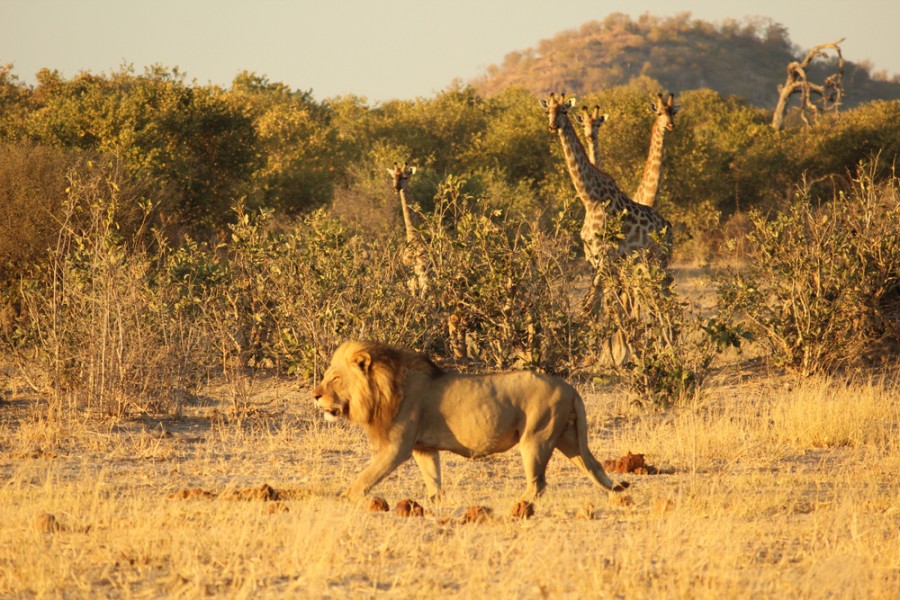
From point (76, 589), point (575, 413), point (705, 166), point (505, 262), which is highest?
point (705, 166)

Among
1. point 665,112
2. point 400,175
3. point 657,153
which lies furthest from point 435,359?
point 665,112

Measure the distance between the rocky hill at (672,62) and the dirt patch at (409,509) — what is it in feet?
294

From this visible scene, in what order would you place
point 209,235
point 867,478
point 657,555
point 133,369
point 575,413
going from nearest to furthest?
1. point 657,555
2. point 575,413
3. point 867,478
4. point 133,369
5. point 209,235

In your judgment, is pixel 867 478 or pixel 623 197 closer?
pixel 867 478

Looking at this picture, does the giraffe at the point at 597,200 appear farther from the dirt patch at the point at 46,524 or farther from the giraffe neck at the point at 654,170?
the dirt patch at the point at 46,524

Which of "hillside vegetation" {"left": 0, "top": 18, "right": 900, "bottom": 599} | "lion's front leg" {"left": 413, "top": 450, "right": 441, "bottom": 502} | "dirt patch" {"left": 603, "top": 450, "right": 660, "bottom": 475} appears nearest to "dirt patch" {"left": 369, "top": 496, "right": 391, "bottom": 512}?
"hillside vegetation" {"left": 0, "top": 18, "right": 900, "bottom": 599}

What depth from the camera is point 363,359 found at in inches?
267

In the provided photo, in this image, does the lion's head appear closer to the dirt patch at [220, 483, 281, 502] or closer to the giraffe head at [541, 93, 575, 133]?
the dirt patch at [220, 483, 281, 502]

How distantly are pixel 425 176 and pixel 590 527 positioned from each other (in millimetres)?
16276

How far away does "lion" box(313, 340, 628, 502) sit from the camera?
6.69m

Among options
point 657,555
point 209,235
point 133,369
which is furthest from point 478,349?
point 209,235

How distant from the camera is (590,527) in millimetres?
6090

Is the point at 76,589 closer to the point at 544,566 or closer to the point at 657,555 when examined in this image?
the point at 544,566

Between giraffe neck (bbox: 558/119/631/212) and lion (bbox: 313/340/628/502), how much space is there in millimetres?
7947
